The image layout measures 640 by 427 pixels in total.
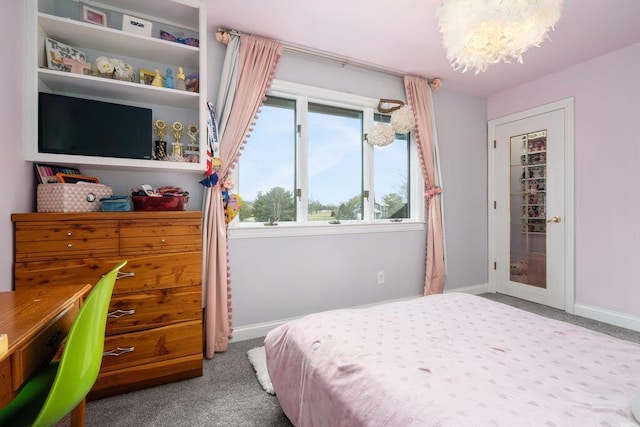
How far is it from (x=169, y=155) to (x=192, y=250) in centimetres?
75

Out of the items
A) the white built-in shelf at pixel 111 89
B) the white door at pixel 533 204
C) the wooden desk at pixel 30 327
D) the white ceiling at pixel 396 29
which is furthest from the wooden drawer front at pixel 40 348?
the white door at pixel 533 204

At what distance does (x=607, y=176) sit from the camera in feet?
9.14

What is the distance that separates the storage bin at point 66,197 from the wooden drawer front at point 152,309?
57 centimetres

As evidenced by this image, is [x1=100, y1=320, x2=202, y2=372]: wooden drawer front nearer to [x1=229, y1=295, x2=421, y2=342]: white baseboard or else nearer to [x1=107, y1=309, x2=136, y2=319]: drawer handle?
[x1=107, y1=309, x2=136, y2=319]: drawer handle

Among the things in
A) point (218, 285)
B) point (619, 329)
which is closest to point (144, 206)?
point (218, 285)

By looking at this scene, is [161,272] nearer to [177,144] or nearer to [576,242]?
[177,144]

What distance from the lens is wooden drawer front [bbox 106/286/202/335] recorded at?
1.67 metres

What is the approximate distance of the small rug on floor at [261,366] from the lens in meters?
1.77

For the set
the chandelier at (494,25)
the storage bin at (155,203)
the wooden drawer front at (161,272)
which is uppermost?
the chandelier at (494,25)

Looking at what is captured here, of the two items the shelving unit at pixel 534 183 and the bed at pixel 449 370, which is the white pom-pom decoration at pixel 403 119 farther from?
the bed at pixel 449 370

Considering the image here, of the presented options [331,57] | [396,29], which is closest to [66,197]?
[331,57]

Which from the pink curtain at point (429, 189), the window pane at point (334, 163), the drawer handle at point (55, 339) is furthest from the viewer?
the pink curtain at point (429, 189)

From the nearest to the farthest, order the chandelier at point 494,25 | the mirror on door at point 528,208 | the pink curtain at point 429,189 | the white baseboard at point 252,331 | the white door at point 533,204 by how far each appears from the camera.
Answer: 1. the chandelier at point 494,25
2. the white baseboard at point 252,331
3. the white door at point 533,204
4. the pink curtain at point 429,189
5. the mirror on door at point 528,208

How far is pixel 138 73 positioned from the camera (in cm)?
207
